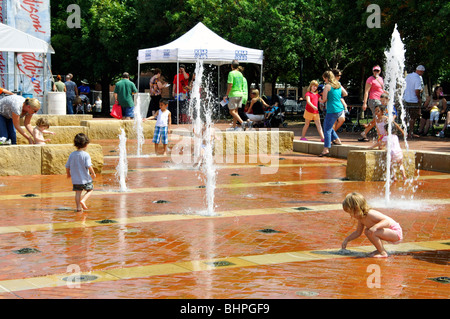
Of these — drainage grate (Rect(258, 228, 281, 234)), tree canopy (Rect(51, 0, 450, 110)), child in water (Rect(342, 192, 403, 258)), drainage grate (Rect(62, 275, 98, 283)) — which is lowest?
drainage grate (Rect(62, 275, 98, 283))

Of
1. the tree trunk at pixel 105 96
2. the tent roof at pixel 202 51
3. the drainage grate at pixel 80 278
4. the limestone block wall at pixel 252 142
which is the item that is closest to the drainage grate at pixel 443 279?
the drainage grate at pixel 80 278

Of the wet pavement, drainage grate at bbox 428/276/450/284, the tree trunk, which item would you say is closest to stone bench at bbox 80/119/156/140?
the wet pavement

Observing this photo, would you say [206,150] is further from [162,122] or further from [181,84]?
[181,84]

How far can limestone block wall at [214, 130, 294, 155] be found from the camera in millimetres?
14055

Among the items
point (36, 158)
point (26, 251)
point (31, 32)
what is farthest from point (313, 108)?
point (31, 32)

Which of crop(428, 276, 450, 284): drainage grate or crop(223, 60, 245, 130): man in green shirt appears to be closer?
crop(428, 276, 450, 284): drainage grate

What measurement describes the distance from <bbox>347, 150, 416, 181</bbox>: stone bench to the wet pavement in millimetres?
240

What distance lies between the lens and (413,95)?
1705 cm

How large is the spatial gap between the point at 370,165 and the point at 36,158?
544 centimetres

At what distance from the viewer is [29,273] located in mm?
5191

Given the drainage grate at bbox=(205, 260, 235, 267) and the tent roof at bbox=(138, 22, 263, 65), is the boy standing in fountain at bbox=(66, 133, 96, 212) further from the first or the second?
the tent roof at bbox=(138, 22, 263, 65)
